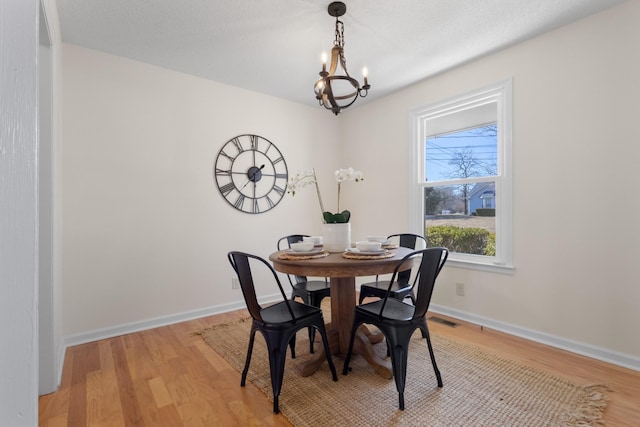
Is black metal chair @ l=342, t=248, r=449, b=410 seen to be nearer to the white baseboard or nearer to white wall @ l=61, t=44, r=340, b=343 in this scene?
the white baseboard

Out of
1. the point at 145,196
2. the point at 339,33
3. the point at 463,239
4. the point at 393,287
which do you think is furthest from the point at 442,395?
the point at 145,196

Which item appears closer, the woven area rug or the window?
the woven area rug

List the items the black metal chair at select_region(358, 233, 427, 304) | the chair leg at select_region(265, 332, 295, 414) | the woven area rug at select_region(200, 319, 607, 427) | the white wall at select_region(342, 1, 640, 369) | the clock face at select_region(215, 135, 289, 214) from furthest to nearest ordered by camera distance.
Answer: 1. the clock face at select_region(215, 135, 289, 214)
2. the black metal chair at select_region(358, 233, 427, 304)
3. the white wall at select_region(342, 1, 640, 369)
4. the chair leg at select_region(265, 332, 295, 414)
5. the woven area rug at select_region(200, 319, 607, 427)

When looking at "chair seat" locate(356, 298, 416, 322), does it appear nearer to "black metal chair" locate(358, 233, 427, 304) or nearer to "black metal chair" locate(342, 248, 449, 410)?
"black metal chair" locate(342, 248, 449, 410)

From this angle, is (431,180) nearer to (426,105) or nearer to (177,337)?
(426,105)

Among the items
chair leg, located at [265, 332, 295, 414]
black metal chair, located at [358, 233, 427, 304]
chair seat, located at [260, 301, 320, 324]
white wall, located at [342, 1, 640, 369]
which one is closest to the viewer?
chair leg, located at [265, 332, 295, 414]

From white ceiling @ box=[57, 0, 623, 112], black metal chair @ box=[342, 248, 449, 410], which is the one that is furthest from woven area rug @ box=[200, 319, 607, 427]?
white ceiling @ box=[57, 0, 623, 112]

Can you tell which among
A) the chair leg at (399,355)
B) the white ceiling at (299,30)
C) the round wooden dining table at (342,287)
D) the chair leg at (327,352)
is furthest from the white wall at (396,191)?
the chair leg at (327,352)

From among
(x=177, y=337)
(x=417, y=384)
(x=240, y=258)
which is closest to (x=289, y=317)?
(x=240, y=258)

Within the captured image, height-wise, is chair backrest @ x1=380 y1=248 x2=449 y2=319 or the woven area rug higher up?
chair backrest @ x1=380 y1=248 x2=449 y2=319

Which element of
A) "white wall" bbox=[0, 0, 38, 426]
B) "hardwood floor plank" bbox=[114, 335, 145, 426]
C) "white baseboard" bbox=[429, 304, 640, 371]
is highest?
"white wall" bbox=[0, 0, 38, 426]

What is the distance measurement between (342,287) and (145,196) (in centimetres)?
208

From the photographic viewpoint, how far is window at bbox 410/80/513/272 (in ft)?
9.14

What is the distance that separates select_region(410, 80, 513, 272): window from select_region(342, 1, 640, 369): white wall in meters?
0.11
